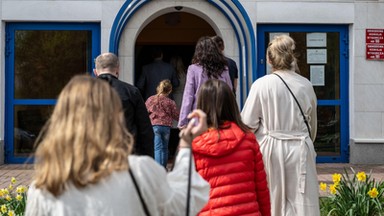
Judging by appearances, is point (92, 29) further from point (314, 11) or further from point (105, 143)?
point (105, 143)

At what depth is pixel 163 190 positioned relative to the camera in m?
2.55

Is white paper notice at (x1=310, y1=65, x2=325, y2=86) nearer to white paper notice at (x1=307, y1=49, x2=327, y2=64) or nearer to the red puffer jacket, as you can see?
white paper notice at (x1=307, y1=49, x2=327, y2=64)

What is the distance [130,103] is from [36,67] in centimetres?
687

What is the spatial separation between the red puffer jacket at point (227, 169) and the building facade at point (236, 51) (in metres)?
6.95

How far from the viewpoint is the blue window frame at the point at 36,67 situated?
11539 mm

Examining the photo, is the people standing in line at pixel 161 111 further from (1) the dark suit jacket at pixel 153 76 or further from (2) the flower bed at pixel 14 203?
(2) the flower bed at pixel 14 203

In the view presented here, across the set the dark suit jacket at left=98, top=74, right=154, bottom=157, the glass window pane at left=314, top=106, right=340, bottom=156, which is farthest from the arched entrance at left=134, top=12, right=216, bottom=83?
the dark suit jacket at left=98, top=74, right=154, bottom=157

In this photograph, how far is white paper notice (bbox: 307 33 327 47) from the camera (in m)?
11.9

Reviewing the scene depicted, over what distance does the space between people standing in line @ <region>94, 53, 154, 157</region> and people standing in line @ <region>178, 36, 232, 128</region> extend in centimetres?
122

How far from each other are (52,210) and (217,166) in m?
1.81

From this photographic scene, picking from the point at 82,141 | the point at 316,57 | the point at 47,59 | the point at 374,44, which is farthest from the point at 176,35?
the point at 82,141

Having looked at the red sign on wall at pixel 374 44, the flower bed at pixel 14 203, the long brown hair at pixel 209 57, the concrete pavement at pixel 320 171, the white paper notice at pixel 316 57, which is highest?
the red sign on wall at pixel 374 44

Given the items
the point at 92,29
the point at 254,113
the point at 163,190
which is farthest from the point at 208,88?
the point at 92,29

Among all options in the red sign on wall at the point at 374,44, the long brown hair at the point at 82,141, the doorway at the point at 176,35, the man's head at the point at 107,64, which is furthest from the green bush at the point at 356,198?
the doorway at the point at 176,35
